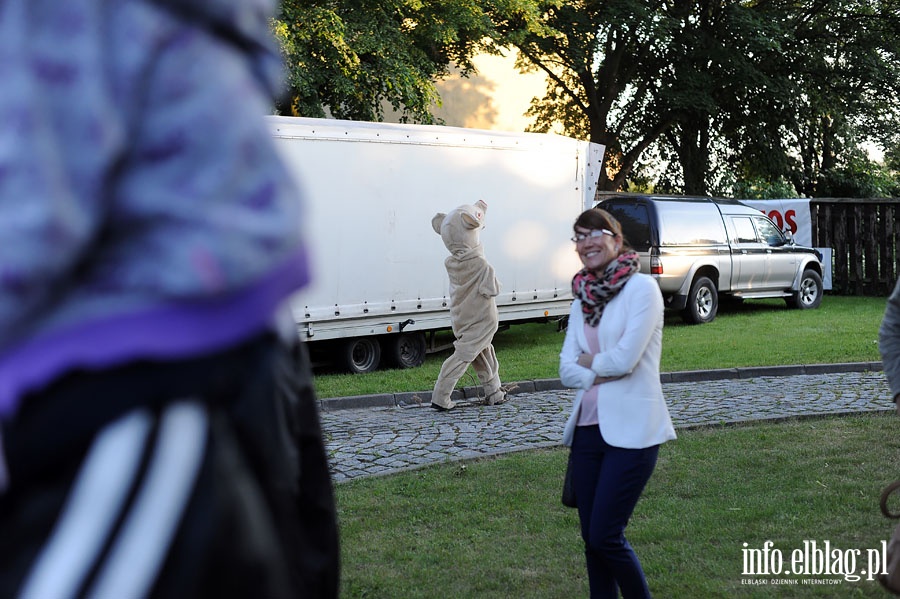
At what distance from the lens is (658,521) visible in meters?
6.60

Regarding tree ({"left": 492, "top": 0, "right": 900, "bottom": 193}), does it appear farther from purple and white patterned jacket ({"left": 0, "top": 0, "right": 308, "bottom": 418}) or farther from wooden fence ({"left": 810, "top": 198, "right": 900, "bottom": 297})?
purple and white patterned jacket ({"left": 0, "top": 0, "right": 308, "bottom": 418})

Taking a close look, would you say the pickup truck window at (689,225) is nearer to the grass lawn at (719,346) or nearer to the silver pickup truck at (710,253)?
the silver pickup truck at (710,253)

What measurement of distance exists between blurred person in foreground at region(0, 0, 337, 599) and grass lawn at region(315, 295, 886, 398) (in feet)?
37.1

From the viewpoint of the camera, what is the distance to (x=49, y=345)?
105 cm

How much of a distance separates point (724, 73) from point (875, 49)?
500 centimetres

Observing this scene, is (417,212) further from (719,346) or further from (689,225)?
(689,225)

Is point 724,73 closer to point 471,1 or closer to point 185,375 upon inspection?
point 471,1

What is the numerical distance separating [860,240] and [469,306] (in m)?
17.5

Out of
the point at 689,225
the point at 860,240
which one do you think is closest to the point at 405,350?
the point at 689,225

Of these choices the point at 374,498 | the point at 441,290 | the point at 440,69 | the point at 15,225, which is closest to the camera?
the point at 15,225

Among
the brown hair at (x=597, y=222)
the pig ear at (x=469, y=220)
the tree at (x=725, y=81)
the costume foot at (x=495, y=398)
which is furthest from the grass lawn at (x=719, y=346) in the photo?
the tree at (x=725, y=81)

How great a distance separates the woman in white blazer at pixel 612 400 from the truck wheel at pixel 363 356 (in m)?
9.90


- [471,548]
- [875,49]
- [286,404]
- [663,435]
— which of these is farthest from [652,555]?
[875,49]

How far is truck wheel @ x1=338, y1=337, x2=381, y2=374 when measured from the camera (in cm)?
1476
